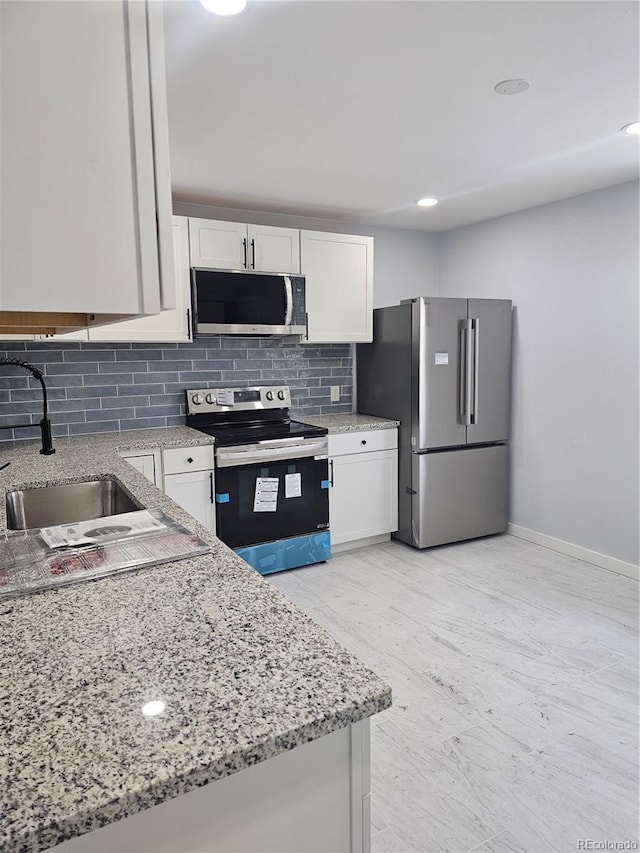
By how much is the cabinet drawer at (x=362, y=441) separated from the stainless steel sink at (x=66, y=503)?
1823 millimetres

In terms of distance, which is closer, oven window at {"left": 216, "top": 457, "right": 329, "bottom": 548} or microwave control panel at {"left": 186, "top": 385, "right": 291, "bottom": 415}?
oven window at {"left": 216, "top": 457, "right": 329, "bottom": 548}

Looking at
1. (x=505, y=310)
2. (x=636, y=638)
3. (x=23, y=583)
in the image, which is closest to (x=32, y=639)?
(x=23, y=583)

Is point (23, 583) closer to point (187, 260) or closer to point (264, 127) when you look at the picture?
point (264, 127)

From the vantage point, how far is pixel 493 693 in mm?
2254

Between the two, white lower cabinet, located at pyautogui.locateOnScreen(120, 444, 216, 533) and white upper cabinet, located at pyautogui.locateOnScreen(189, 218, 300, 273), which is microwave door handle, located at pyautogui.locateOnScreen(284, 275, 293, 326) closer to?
white upper cabinet, located at pyautogui.locateOnScreen(189, 218, 300, 273)

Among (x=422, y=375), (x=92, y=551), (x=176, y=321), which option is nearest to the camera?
(x=92, y=551)

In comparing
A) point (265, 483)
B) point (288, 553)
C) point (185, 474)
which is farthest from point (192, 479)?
point (288, 553)

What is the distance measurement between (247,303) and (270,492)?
119 centimetres

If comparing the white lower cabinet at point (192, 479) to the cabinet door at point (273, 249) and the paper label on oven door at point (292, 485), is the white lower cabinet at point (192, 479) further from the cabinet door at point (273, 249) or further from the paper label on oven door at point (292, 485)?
the cabinet door at point (273, 249)

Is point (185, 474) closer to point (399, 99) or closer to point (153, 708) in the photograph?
point (399, 99)

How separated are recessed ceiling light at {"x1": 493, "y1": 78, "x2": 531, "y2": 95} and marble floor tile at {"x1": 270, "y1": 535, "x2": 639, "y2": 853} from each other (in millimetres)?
2353

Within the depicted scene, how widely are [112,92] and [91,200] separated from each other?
145mm

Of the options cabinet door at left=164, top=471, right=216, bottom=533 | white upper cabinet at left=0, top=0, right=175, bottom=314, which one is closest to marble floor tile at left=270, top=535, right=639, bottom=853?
cabinet door at left=164, top=471, right=216, bottom=533

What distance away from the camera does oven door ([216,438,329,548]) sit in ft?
10.7
